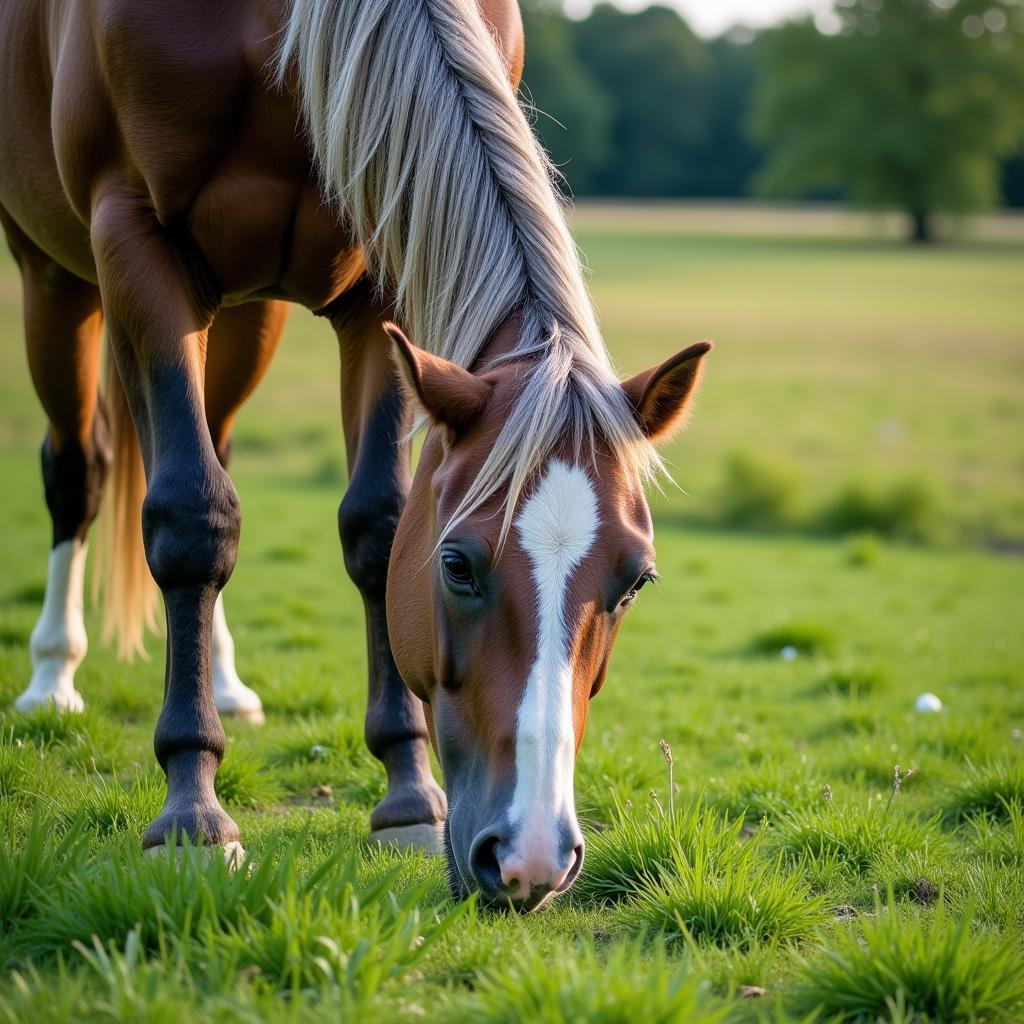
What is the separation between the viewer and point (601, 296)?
34.2 meters

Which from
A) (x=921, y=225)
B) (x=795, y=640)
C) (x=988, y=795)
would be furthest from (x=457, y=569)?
(x=921, y=225)

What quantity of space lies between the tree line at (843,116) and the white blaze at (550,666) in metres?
53.3

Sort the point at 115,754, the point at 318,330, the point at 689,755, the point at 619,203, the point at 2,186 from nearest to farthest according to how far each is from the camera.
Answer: the point at 115,754
the point at 2,186
the point at 689,755
the point at 318,330
the point at 619,203

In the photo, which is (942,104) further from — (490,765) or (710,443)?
(490,765)

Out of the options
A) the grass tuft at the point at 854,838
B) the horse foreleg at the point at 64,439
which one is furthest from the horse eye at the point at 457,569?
the horse foreleg at the point at 64,439

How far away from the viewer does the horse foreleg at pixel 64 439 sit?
4.96m

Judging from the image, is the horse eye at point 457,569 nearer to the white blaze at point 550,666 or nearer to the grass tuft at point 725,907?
the white blaze at point 550,666

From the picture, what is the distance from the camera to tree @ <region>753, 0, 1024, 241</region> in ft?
208

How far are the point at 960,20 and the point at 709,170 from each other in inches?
862

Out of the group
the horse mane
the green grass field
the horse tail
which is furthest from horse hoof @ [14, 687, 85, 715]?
the horse mane

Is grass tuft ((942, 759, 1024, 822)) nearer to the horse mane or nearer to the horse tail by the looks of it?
the horse mane

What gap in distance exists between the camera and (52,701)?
15.1 ft

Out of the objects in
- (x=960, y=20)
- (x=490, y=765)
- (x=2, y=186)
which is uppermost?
(x=960, y=20)

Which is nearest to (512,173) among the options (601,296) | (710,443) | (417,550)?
(417,550)
